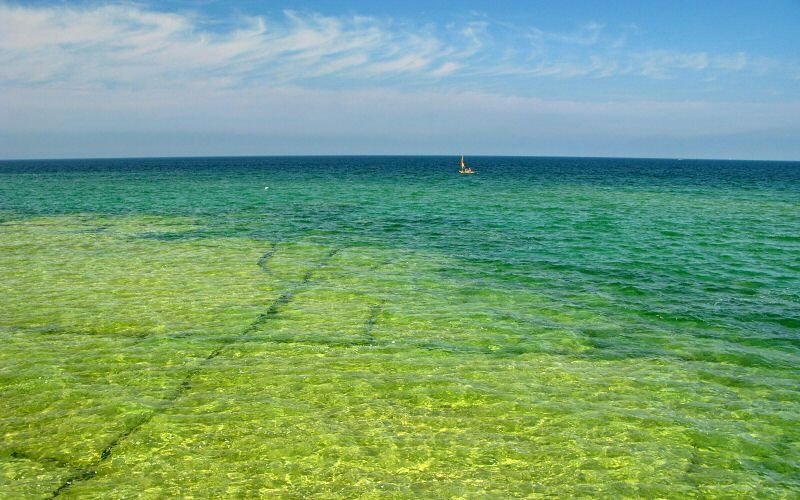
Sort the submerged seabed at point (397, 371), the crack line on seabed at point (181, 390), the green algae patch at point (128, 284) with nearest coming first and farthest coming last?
the crack line on seabed at point (181, 390) → the submerged seabed at point (397, 371) → the green algae patch at point (128, 284)

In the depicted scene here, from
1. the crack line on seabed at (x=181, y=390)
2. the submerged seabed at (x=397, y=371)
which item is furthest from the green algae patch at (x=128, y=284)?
the crack line on seabed at (x=181, y=390)

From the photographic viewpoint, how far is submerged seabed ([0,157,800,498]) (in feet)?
29.3

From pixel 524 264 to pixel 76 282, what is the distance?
16.8m

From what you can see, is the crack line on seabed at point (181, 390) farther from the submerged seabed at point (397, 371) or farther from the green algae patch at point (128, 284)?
the green algae patch at point (128, 284)

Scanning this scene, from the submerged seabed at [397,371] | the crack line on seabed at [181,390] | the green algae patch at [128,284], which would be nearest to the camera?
the crack line on seabed at [181,390]

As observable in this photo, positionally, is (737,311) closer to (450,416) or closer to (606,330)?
(606,330)

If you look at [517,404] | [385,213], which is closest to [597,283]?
[517,404]

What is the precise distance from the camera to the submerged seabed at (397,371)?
29.3 ft

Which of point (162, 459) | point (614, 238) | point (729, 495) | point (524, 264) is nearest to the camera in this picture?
point (729, 495)

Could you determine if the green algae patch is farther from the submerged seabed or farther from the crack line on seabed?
the crack line on seabed

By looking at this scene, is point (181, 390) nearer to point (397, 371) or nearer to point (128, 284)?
point (397, 371)

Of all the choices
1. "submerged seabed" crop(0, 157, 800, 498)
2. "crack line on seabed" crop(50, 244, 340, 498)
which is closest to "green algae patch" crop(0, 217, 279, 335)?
"submerged seabed" crop(0, 157, 800, 498)

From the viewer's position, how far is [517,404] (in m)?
11.2

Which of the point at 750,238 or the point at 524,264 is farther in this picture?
the point at 750,238
